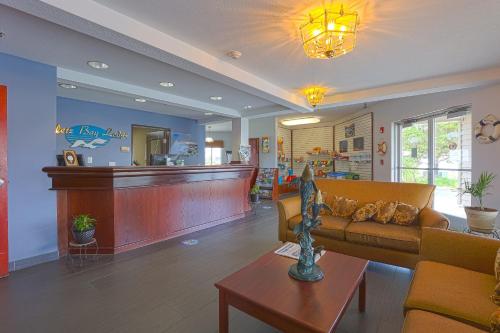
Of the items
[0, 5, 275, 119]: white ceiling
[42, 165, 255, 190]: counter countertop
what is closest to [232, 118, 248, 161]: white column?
[0, 5, 275, 119]: white ceiling

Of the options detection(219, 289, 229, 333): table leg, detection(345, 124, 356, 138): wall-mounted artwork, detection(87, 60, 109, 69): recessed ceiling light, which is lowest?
detection(219, 289, 229, 333): table leg

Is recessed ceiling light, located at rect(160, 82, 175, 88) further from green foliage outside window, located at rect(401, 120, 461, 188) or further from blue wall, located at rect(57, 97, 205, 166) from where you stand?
green foliage outside window, located at rect(401, 120, 461, 188)

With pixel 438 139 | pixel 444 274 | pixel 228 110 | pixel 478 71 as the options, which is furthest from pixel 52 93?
pixel 438 139

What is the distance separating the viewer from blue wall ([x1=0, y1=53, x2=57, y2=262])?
2.82 meters

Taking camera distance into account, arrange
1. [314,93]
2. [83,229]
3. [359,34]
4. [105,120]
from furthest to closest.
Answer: [105,120], [314,93], [83,229], [359,34]

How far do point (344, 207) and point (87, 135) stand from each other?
524 cm

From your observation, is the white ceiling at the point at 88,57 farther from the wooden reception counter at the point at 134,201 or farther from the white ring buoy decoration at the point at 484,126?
the white ring buoy decoration at the point at 484,126

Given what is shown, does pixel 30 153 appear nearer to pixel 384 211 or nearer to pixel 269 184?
pixel 384 211

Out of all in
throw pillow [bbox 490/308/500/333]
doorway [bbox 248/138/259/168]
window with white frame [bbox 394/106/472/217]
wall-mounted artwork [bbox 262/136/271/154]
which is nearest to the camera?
throw pillow [bbox 490/308/500/333]

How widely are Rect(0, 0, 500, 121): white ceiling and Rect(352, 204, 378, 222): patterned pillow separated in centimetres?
190

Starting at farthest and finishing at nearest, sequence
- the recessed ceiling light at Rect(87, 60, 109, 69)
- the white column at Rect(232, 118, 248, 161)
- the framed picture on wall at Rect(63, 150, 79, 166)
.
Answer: the white column at Rect(232, 118, 248, 161)
the framed picture on wall at Rect(63, 150, 79, 166)
the recessed ceiling light at Rect(87, 60, 109, 69)

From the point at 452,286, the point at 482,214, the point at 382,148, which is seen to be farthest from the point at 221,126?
the point at 452,286

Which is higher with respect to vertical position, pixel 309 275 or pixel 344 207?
pixel 344 207

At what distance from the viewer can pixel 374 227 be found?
2.81 meters
